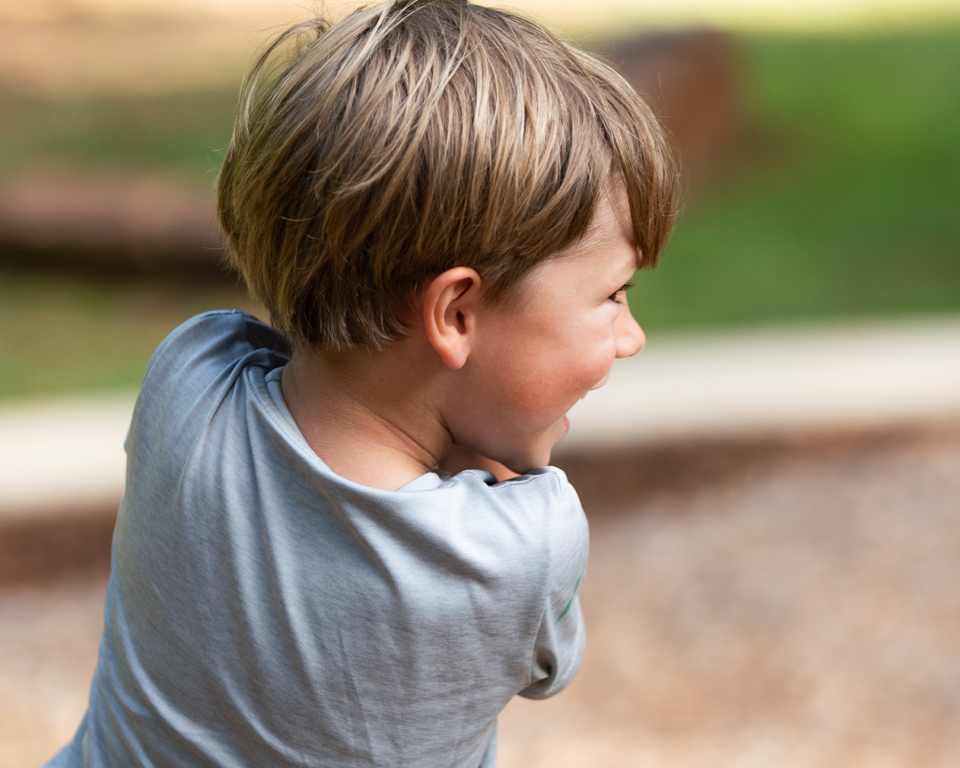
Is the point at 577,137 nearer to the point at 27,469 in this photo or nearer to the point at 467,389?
the point at 467,389

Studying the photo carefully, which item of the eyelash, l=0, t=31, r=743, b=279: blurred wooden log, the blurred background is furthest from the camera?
l=0, t=31, r=743, b=279: blurred wooden log

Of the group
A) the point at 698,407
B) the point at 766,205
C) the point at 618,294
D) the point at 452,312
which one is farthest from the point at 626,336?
the point at 766,205

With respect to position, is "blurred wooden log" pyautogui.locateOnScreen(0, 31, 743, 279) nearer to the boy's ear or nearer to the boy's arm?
the boy's arm

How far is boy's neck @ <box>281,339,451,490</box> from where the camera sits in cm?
107

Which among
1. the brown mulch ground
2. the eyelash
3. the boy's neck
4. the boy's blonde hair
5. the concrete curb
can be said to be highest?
the boy's blonde hair

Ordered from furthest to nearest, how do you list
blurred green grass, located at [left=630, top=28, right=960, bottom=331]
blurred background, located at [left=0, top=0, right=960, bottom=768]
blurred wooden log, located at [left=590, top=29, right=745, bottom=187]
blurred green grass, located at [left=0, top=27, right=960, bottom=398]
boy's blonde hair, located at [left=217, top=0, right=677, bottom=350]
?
blurred wooden log, located at [left=590, top=29, right=745, bottom=187]
blurred green grass, located at [left=630, top=28, right=960, bottom=331]
blurred green grass, located at [left=0, top=27, right=960, bottom=398]
blurred background, located at [left=0, top=0, right=960, bottom=768]
boy's blonde hair, located at [left=217, top=0, right=677, bottom=350]

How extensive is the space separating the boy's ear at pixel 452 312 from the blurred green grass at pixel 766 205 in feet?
16.4

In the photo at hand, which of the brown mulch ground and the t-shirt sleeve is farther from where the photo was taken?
the brown mulch ground

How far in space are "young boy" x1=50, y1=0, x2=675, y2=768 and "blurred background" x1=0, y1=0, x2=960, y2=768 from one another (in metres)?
0.33

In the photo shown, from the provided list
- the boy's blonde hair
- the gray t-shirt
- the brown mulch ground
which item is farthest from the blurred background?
the gray t-shirt

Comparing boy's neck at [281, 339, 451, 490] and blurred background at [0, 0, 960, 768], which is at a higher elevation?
A: boy's neck at [281, 339, 451, 490]

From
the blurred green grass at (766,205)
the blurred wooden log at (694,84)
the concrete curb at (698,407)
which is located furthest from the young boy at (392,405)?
the blurred wooden log at (694,84)

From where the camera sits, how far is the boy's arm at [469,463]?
1205mm

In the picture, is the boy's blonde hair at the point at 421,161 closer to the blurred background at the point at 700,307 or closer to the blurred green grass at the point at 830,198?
the blurred background at the point at 700,307
